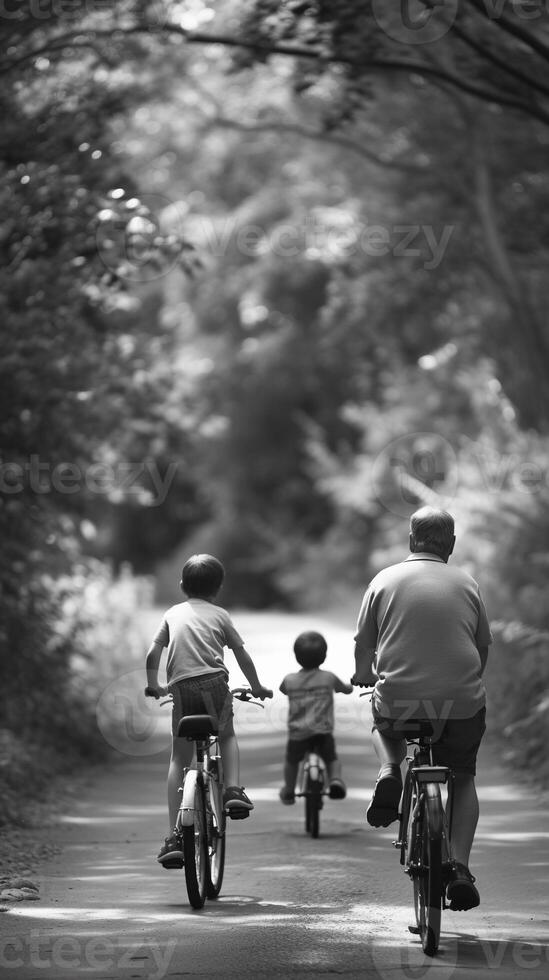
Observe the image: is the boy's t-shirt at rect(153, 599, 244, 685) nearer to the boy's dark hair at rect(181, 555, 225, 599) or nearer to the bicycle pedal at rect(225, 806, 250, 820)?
the boy's dark hair at rect(181, 555, 225, 599)

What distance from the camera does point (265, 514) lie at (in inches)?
1601

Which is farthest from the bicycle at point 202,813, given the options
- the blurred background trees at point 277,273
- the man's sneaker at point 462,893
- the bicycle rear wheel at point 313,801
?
the blurred background trees at point 277,273

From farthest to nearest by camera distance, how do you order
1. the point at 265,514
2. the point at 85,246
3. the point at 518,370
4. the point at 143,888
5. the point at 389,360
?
the point at 265,514
the point at 389,360
the point at 518,370
the point at 85,246
the point at 143,888

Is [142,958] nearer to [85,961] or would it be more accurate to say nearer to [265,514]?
[85,961]

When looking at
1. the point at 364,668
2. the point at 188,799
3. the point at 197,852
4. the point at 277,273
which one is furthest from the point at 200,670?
the point at 277,273

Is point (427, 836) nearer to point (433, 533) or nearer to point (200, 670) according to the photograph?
point (433, 533)

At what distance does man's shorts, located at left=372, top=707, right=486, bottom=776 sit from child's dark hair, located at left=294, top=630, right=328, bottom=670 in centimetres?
296

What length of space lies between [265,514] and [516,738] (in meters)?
27.1

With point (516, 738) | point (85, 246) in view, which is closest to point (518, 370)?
point (516, 738)

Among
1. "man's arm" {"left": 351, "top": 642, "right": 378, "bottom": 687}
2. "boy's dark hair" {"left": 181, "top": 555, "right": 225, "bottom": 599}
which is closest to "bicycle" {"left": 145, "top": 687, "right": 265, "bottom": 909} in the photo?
"boy's dark hair" {"left": 181, "top": 555, "right": 225, "bottom": 599}

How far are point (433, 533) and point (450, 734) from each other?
85cm

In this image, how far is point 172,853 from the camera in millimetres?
7180

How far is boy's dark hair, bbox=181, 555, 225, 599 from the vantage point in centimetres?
776

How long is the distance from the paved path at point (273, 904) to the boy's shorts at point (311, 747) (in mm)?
472
